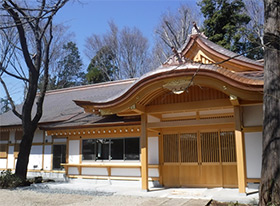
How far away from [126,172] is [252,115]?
5.21 metres

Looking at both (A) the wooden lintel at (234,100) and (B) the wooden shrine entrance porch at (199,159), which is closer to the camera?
(A) the wooden lintel at (234,100)

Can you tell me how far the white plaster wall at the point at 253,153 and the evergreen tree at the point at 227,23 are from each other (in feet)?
44.7

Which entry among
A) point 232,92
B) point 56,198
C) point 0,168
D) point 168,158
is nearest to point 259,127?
point 232,92

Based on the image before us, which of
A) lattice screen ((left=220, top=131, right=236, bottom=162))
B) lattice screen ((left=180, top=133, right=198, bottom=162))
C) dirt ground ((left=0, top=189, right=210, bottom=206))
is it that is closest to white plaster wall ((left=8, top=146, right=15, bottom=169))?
dirt ground ((left=0, top=189, right=210, bottom=206))

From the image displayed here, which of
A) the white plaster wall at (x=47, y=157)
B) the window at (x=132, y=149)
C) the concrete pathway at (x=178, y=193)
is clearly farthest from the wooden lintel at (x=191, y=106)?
the white plaster wall at (x=47, y=157)

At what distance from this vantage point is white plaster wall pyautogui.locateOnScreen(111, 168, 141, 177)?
10727 millimetres

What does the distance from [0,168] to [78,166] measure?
5.76m

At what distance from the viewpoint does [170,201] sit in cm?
755

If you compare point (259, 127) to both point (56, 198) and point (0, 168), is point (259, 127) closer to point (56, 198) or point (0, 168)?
point (56, 198)

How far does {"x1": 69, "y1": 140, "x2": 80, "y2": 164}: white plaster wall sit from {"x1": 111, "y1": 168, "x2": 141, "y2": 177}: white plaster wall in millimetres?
1892

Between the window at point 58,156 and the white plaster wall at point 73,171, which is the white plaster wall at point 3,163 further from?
the white plaster wall at point 73,171

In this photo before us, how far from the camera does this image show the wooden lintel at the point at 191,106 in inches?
332

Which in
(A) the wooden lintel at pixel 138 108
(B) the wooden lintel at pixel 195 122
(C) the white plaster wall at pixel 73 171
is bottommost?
(C) the white plaster wall at pixel 73 171

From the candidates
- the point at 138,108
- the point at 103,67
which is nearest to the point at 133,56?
the point at 103,67
